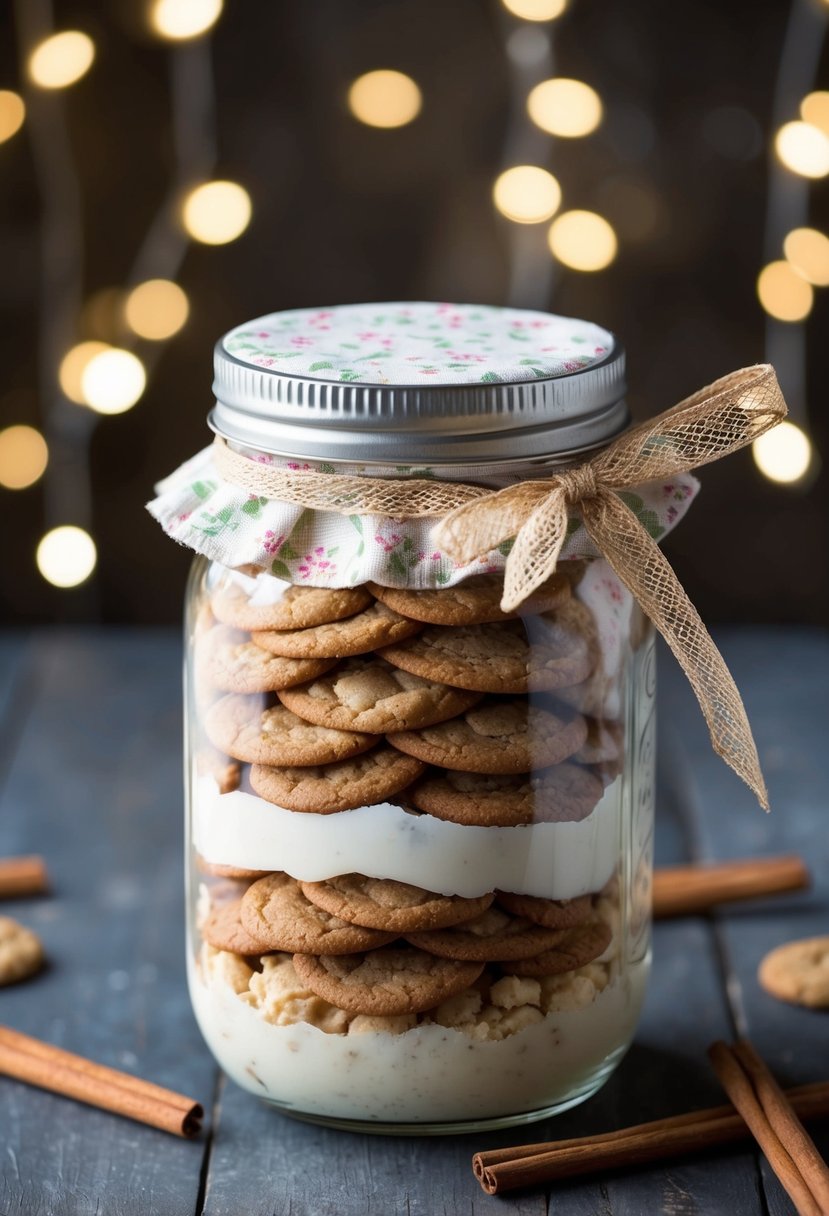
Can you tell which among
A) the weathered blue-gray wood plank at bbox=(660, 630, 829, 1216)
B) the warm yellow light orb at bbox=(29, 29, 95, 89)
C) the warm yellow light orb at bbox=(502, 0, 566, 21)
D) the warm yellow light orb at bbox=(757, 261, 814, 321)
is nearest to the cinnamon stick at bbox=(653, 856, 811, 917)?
the weathered blue-gray wood plank at bbox=(660, 630, 829, 1216)

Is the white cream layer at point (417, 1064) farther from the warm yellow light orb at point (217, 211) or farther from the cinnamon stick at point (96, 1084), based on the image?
the warm yellow light orb at point (217, 211)

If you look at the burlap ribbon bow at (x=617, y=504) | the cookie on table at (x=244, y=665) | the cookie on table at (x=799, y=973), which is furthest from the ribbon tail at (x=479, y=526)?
the cookie on table at (x=799, y=973)

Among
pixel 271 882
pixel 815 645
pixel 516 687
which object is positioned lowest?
pixel 815 645

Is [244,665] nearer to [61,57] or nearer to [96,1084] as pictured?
[96,1084]

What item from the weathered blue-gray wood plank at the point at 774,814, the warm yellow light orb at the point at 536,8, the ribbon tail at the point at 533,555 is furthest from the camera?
the warm yellow light orb at the point at 536,8

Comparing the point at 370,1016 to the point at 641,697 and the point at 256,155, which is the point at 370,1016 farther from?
the point at 256,155

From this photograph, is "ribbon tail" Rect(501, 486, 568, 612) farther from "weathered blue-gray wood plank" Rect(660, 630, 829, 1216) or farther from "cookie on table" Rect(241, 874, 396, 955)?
"weathered blue-gray wood plank" Rect(660, 630, 829, 1216)

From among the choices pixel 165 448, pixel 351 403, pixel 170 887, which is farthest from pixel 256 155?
pixel 351 403
